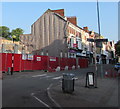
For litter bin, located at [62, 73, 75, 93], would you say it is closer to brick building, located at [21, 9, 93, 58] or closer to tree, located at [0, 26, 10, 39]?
brick building, located at [21, 9, 93, 58]

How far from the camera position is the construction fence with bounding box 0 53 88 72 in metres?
20.0

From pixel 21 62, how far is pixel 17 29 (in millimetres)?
62982

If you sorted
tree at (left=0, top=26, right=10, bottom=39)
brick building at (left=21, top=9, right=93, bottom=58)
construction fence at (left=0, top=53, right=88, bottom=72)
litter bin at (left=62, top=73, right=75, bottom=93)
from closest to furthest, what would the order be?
1. litter bin at (left=62, top=73, right=75, bottom=93)
2. construction fence at (left=0, top=53, right=88, bottom=72)
3. brick building at (left=21, top=9, right=93, bottom=58)
4. tree at (left=0, top=26, right=10, bottom=39)

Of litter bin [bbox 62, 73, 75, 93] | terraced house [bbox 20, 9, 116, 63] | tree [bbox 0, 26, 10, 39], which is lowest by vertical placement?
litter bin [bbox 62, 73, 75, 93]

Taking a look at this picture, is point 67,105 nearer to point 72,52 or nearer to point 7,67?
point 7,67

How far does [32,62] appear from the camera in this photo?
23.9 meters

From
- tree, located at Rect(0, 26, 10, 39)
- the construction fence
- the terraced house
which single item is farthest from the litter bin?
tree, located at Rect(0, 26, 10, 39)

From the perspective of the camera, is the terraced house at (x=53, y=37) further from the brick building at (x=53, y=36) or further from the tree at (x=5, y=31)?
the tree at (x=5, y=31)

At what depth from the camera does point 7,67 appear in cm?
1980

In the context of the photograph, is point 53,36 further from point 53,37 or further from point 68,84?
point 68,84

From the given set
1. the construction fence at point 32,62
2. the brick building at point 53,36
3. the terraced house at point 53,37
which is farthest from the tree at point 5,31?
the construction fence at point 32,62

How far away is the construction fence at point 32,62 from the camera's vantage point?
1997cm

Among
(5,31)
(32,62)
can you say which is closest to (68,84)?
(32,62)

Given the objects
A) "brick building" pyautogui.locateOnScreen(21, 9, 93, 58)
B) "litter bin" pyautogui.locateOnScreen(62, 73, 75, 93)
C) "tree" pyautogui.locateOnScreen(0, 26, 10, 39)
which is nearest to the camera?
"litter bin" pyautogui.locateOnScreen(62, 73, 75, 93)
